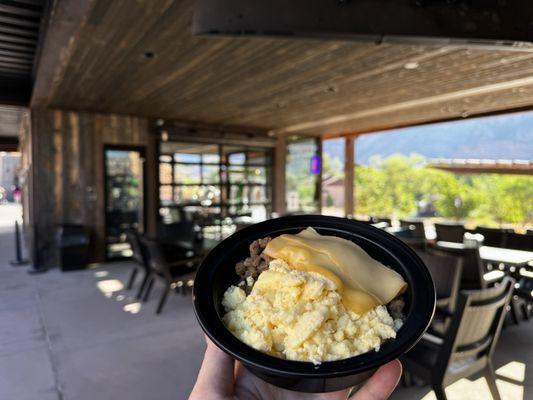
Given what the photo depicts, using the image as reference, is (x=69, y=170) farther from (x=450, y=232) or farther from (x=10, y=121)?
(x=450, y=232)

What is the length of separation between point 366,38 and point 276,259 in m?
1.83

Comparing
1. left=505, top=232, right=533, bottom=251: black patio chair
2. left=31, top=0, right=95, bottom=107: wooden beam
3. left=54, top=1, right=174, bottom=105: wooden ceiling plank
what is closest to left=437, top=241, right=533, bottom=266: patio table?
left=505, top=232, right=533, bottom=251: black patio chair

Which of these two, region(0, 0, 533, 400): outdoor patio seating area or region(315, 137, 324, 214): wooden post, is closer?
region(0, 0, 533, 400): outdoor patio seating area

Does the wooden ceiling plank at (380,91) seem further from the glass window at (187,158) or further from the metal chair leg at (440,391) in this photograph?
the metal chair leg at (440,391)

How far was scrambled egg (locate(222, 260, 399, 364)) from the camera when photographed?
767 mm

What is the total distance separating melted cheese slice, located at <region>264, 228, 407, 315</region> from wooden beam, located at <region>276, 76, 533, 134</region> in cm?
563

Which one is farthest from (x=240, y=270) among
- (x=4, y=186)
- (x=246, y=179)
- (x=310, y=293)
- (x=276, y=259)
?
(x=4, y=186)

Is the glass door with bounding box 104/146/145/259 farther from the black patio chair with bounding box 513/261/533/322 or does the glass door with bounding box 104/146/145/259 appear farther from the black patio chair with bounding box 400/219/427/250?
the black patio chair with bounding box 513/261/533/322

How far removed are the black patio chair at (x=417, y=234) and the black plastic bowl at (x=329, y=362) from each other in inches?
149

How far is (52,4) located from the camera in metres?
3.14

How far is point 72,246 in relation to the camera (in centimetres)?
660

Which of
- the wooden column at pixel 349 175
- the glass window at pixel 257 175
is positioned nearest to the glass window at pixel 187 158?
the glass window at pixel 257 175

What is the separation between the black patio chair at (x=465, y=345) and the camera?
204 cm

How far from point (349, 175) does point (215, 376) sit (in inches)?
432
